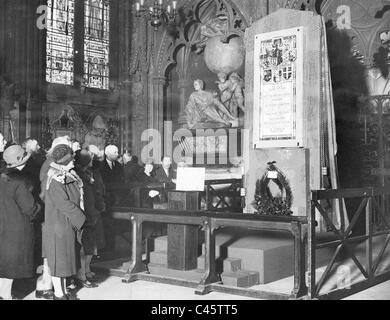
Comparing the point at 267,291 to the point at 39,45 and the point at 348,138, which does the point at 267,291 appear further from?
the point at 39,45

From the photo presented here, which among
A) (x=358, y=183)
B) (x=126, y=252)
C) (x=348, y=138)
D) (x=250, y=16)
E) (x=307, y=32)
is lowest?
(x=126, y=252)

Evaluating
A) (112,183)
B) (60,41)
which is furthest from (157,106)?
(112,183)

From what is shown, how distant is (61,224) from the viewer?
5172 mm

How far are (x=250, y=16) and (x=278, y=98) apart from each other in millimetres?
4408

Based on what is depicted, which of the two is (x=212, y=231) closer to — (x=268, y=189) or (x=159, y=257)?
(x=159, y=257)

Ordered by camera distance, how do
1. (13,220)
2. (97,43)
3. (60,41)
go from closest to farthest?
(13,220) < (60,41) < (97,43)

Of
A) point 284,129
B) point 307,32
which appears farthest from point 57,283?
point 307,32

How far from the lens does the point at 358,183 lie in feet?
38.7

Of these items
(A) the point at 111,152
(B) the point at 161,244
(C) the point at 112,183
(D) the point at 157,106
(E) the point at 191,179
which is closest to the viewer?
(E) the point at 191,179

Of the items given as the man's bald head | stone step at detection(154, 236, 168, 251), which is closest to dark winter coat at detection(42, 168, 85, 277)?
stone step at detection(154, 236, 168, 251)

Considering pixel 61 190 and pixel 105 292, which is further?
pixel 105 292

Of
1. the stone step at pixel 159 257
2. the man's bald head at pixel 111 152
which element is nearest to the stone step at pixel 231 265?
the stone step at pixel 159 257

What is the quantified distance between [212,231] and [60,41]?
926 centimetres

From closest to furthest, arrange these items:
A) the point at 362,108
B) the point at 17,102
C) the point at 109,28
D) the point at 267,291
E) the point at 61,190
Result: the point at 61,190 → the point at 267,291 → the point at 362,108 → the point at 17,102 → the point at 109,28
